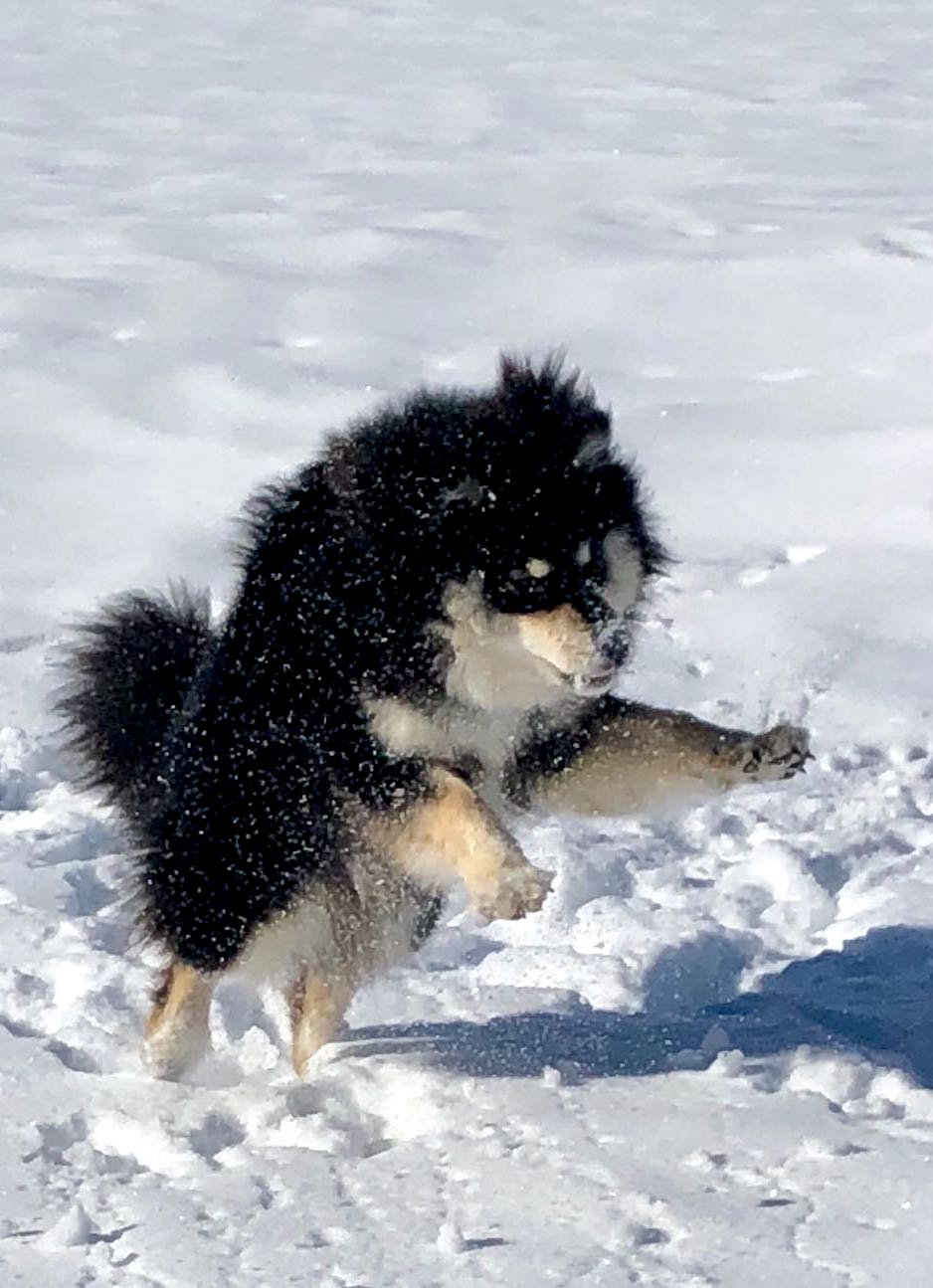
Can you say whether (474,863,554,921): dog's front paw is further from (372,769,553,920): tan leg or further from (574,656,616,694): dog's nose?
(574,656,616,694): dog's nose

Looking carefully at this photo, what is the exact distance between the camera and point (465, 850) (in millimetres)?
3113

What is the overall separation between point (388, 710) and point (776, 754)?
722 millimetres

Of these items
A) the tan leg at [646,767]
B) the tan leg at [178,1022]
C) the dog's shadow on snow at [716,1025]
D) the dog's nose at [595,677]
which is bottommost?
the dog's shadow on snow at [716,1025]

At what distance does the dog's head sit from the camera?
3.14 meters

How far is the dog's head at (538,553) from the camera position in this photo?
3143mm

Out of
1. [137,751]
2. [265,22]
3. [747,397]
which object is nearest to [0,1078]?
[137,751]

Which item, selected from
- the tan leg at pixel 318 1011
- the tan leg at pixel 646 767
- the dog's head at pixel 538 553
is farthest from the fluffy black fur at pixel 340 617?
the tan leg at pixel 646 767

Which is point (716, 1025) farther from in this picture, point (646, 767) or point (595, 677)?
point (595, 677)

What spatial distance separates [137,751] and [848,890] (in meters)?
1.57

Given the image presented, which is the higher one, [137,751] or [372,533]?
[372,533]

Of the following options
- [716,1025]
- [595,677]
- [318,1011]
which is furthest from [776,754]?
[318,1011]

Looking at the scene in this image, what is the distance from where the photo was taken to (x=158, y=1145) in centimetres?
297

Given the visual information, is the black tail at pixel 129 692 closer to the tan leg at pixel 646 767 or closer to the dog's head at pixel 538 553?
the dog's head at pixel 538 553

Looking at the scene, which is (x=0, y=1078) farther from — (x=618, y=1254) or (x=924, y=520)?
(x=924, y=520)
